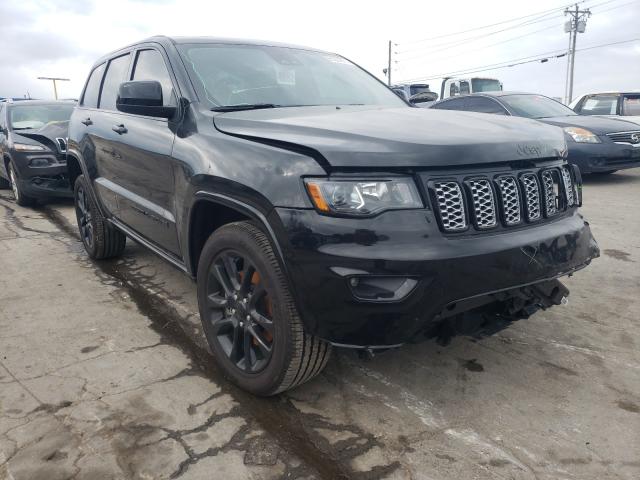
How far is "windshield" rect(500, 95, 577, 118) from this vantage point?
8625mm

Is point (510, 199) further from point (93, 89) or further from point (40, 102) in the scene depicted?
point (40, 102)

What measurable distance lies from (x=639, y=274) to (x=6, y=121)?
8643 millimetres

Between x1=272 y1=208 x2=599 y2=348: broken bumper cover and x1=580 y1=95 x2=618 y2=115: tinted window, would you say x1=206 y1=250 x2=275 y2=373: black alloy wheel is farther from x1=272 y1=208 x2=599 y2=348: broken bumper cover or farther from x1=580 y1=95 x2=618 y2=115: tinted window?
x1=580 y1=95 x2=618 y2=115: tinted window

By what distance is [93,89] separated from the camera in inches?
185

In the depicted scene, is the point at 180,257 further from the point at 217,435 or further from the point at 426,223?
the point at 426,223

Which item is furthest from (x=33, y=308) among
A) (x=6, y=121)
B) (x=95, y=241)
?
(x=6, y=121)

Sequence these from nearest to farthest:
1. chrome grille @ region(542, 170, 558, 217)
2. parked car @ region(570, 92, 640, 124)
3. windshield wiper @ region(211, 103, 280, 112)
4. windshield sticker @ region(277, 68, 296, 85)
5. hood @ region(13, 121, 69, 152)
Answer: chrome grille @ region(542, 170, 558, 217), windshield wiper @ region(211, 103, 280, 112), windshield sticker @ region(277, 68, 296, 85), hood @ region(13, 121, 69, 152), parked car @ region(570, 92, 640, 124)

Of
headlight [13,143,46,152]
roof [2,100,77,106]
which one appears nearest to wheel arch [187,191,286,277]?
headlight [13,143,46,152]

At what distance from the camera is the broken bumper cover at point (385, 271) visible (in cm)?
200

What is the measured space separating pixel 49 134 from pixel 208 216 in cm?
603

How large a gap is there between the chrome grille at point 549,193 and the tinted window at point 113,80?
3.02m

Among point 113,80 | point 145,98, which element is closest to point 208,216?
point 145,98

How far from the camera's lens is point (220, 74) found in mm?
3092

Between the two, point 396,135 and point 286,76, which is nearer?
point 396,135
